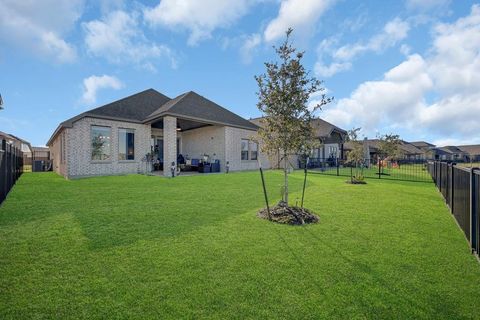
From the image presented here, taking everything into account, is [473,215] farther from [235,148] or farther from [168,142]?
[235,148]

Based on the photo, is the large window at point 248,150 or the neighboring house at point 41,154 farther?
the neighboring house at point 41,154

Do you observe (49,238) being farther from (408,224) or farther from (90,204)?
(408,224)

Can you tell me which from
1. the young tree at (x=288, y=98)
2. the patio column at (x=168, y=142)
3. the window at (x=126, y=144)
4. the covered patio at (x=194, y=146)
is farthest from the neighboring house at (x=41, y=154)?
the young tree at (x=288, y=98)

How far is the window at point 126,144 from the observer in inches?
567

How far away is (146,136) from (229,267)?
14386mm

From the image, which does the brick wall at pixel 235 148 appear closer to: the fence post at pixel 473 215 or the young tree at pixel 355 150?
the young tree at pixel 355 150

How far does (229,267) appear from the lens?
2850mm

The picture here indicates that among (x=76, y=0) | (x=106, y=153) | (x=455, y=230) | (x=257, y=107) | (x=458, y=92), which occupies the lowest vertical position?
(x=455, y=230)

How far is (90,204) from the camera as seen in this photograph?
20.5 feet

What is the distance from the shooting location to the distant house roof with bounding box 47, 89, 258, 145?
540 inches

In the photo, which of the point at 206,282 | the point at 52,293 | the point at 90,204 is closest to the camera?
the point at 52,293

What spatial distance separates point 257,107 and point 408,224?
4.09 meters

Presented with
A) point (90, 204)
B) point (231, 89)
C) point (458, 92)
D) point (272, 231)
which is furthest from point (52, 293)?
point (458, 92)

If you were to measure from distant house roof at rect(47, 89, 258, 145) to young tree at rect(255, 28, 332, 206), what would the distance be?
30.5 ft
